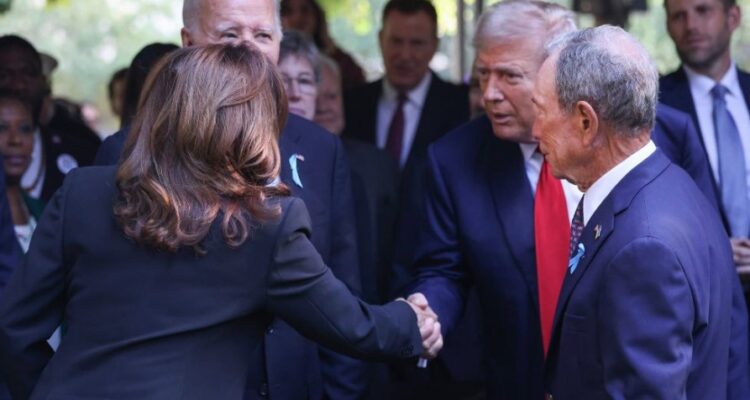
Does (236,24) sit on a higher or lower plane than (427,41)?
higher

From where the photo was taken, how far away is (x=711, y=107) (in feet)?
17.6

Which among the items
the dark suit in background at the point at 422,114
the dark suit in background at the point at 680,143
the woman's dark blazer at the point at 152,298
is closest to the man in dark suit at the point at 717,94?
the dark suit in background at the point at 680,143

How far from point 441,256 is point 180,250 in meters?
1.49

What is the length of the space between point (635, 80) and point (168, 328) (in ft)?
4.23

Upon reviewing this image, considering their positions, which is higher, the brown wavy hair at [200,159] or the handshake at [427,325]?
the brown wavy hair at [200,159]

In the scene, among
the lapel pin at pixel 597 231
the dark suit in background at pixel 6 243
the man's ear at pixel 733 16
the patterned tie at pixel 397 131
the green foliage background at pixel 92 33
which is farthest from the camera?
the green foliage background at pixel 92 33

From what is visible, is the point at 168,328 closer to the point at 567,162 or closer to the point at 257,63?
the point at 257,63

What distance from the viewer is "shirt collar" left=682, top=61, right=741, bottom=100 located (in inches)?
214

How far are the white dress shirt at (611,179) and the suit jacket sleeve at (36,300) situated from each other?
1324 mm

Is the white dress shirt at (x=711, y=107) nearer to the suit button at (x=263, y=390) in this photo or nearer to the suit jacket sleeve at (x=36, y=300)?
the suit button at (x=263, y=390)

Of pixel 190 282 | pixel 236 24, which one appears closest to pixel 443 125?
pixel 236 24

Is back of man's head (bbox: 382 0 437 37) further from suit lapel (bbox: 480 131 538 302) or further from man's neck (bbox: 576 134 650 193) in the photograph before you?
man's neck (bbox: 576 134 650 193)

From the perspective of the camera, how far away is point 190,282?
276 centimetres

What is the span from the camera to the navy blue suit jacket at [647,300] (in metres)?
2.74
